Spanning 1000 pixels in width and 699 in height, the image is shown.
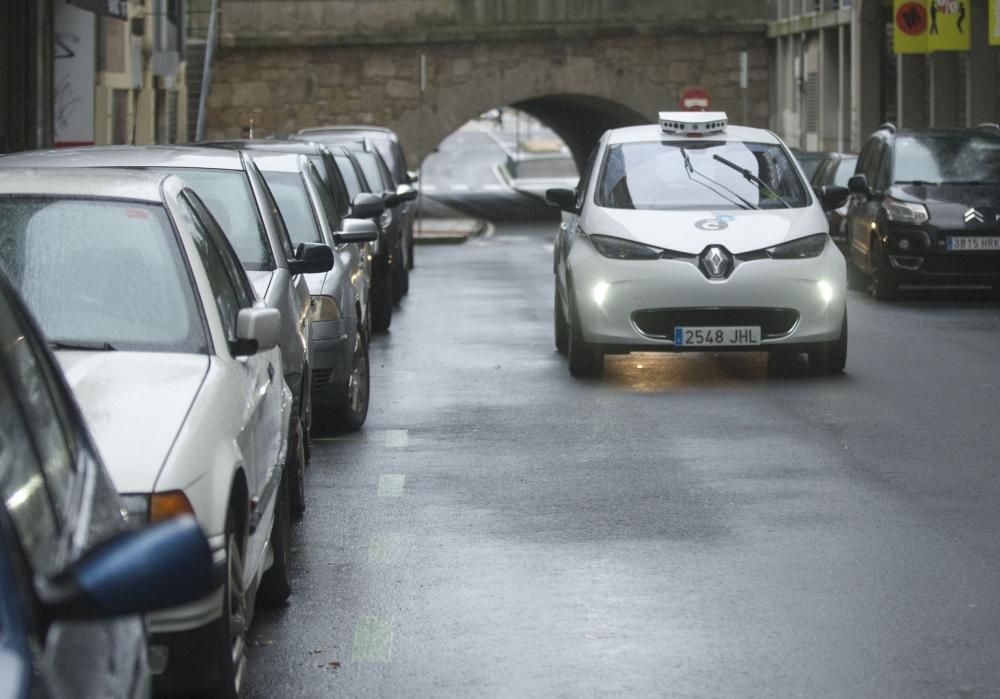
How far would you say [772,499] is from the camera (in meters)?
8.94

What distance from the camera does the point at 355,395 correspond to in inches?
448

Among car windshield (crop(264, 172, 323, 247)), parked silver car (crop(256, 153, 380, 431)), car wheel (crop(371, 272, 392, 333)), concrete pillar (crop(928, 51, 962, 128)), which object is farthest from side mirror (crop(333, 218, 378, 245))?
concrete pillar (crop(928, 51, 962, 128))

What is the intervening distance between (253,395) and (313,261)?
3.52 m

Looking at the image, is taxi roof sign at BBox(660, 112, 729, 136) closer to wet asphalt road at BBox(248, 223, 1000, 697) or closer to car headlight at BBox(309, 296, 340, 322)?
wet asphalt road at BBox(248, 223, 1000, 697)

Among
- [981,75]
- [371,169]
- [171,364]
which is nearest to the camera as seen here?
[171,364]

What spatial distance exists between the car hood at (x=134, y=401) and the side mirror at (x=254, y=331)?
0.83ft

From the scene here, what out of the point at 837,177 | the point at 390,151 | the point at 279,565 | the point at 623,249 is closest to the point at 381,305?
the point at 623,249

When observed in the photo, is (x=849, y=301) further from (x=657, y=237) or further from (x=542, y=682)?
(x=542, y=682)

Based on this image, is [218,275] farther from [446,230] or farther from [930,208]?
[446,230]

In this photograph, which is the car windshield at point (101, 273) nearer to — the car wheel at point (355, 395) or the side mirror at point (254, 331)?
the side mirror at point (254, 331)

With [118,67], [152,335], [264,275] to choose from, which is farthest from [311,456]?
[118,67]

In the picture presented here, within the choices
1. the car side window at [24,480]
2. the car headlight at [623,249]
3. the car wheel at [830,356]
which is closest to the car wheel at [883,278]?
the car wheel at [830,356]

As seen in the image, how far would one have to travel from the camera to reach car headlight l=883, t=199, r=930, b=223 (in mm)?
20250

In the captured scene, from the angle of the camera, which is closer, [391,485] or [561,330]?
[391,485]
